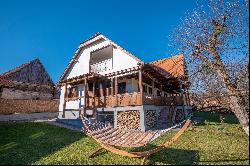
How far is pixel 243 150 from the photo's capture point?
880 centimetres

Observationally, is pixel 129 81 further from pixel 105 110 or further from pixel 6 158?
pixel 6 158

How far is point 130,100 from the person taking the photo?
48.5 ft

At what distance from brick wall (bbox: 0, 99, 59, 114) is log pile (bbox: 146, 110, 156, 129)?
11763 mm

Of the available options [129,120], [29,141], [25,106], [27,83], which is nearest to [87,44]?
[25,106]

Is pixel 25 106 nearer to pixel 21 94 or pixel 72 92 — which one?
pixel 72 92

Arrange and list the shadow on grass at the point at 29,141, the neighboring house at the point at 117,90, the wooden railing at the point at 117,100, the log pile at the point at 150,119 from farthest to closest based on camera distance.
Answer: the log pile at the point at 150,119
the neighboring house at the point at 117,90
the wooden railing at the point at 117,100
the shadow on grass at the point at 29,141

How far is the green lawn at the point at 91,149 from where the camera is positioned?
7840mm

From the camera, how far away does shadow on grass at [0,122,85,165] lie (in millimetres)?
8445

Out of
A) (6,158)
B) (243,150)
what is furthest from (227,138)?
(6,158)

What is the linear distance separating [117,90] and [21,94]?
1332cm

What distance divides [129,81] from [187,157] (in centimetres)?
1108

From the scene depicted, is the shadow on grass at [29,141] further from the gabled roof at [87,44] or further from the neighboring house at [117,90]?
the gabled roof at [87,44]

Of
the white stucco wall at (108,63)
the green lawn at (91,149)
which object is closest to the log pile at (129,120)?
the green lawn at (91,149)

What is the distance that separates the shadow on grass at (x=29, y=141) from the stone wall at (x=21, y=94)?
841 centimetres
